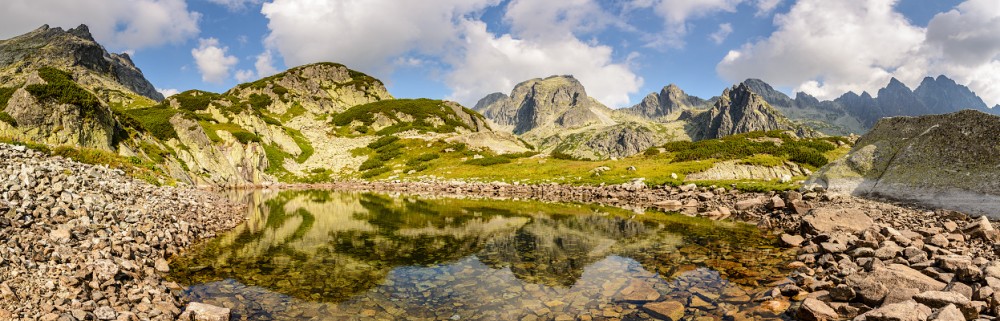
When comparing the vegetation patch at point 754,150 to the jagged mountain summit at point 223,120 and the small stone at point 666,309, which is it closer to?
the jagged mountain summit at point 223,120

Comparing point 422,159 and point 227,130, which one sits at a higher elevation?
point 227,130

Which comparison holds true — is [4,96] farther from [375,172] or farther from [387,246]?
[387,246]

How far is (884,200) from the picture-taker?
27000 millimetres

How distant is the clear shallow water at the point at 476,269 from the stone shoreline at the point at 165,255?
1293 millimetres

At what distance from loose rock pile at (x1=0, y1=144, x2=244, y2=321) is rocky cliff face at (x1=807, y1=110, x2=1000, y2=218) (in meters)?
35.9

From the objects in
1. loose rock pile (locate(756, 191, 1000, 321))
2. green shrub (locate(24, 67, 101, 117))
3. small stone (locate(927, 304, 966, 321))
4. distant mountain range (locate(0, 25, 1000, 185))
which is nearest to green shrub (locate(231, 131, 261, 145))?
distant mountain range (locate(0, 25, 1000, 185))

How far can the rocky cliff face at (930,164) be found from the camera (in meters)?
23.2

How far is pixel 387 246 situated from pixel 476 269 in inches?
245

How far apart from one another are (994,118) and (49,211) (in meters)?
46.1

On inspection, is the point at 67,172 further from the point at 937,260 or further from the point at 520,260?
Result: the point at 937,260

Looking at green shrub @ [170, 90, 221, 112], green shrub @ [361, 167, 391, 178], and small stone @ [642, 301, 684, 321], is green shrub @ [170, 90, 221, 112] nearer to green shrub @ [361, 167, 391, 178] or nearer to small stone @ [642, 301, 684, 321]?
green shrub @ [361, 167, 391, 178]

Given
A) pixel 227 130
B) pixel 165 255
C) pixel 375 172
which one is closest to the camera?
pixel 165 255

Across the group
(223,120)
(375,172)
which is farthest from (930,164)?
(223,120)

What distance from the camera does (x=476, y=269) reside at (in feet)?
52.2
